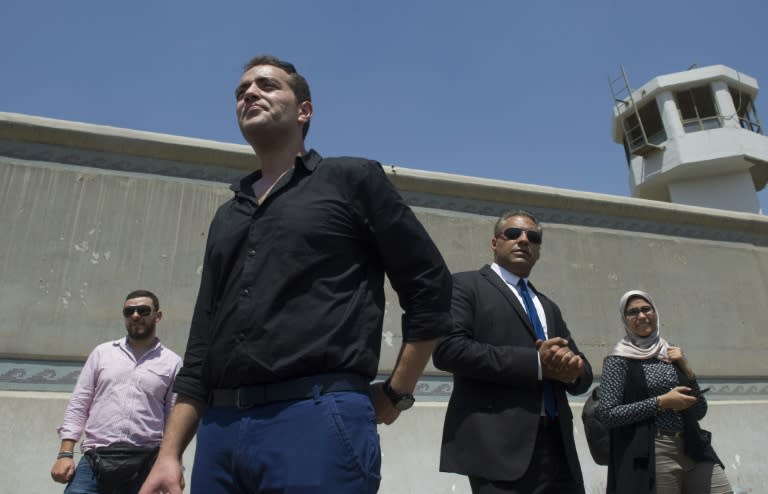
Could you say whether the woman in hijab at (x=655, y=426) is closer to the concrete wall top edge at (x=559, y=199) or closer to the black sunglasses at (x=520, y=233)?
the black sunglasses at (x=520, y=233)

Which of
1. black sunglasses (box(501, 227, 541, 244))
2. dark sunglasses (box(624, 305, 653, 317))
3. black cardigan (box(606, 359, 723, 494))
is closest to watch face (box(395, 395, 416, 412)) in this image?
black sunglasses (box(501, 227, 541, 244))

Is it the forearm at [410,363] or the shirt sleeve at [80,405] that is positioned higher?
the shirt sleeve at [80,405]

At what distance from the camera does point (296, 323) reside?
1439 millimetres

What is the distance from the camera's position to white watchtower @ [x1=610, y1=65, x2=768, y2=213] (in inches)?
631

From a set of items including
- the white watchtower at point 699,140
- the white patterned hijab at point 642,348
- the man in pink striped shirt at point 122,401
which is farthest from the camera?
the white watchtower at point 699,140

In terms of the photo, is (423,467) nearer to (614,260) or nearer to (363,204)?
(614,260)

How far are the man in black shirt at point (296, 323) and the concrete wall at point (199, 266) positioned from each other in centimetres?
373

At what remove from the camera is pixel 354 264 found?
5.14 ft

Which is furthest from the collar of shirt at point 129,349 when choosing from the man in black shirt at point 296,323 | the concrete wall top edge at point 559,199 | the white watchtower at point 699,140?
the white watchtower at point 699,140

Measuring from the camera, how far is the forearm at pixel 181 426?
1.53 metres

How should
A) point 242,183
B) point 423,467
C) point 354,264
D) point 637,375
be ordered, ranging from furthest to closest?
point 423,467 → point 637,375 → point 242,183 → point 354,264

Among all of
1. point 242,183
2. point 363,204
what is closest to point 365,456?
point 363,204

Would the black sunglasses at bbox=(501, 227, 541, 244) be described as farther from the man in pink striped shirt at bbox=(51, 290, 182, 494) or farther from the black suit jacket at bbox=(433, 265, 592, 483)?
the man in pink striped shirt at bbox=(51, 290, 182, 494)

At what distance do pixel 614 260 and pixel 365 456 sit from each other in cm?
626
